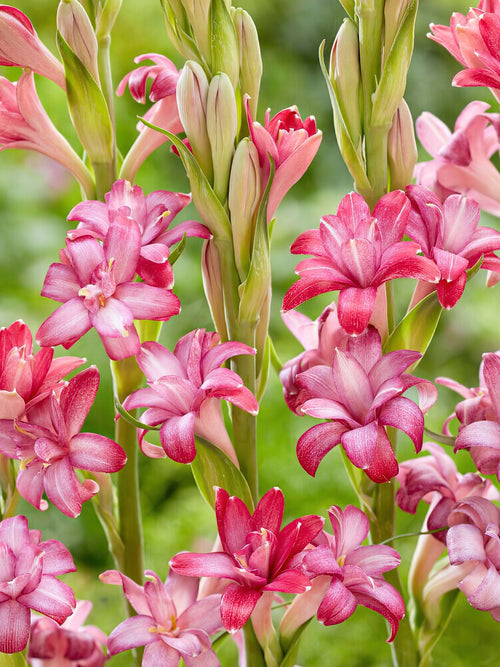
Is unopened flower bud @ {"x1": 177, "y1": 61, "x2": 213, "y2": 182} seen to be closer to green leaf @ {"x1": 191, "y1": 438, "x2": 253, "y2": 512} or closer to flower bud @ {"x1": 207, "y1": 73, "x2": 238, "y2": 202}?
flower bud @ {"x1": 207, "y1": 73, "x2": 238, "y2": 202}

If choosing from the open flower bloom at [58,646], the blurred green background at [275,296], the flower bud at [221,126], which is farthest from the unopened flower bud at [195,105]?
the blurred green background at [275,296]

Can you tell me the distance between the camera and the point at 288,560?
0.39 metres

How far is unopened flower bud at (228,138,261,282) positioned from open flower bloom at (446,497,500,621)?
0.52 ft

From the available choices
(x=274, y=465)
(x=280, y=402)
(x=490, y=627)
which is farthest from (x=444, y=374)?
(x=490, y=627)

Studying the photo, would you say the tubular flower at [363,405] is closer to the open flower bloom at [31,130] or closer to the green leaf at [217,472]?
the green leaf at [217,472]

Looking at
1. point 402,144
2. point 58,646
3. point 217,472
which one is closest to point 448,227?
point 402,144

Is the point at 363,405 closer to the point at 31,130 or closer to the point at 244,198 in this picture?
the point at 244,198

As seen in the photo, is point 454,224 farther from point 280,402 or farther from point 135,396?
point 280,402

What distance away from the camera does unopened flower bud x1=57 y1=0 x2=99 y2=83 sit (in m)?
0.45

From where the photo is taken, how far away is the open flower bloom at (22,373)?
417mm

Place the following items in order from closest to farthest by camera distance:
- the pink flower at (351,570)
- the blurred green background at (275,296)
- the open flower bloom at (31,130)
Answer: the pink flower at (351,570), the open flower bloom at (31,130), the blurred green background at (275,296)

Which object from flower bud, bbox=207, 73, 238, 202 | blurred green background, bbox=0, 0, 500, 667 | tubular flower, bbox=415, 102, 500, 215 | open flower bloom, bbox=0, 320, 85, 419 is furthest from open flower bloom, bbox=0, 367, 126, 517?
blurred green background, bbox=0, 0, 500, 667

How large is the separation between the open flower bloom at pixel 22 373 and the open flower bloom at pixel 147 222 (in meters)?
0.06

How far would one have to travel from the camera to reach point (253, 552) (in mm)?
385
